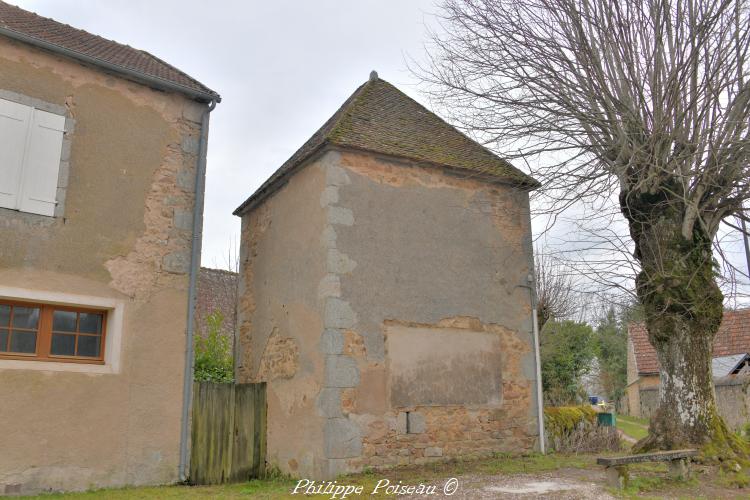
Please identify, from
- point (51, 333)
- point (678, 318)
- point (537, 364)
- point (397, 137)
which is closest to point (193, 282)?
point (51, 333)

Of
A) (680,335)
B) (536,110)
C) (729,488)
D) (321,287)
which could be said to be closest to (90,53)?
(321,287)

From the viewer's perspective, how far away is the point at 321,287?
327 inches

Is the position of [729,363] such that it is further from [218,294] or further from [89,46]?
[89,46]

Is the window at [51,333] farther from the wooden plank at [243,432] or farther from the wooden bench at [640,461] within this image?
the wooden bench at [640,461]

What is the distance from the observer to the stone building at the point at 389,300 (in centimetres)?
810

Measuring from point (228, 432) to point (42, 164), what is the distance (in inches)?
172

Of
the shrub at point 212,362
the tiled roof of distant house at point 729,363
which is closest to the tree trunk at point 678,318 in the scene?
the shrub at point 212,362

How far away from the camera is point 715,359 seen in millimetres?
19078

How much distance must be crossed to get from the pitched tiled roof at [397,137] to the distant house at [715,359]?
6.63 metres

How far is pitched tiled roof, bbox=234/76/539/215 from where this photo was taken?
9.01 m

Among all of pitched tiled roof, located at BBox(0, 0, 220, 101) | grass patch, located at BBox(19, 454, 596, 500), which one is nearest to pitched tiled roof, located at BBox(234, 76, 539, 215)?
pitched tiled roof, located at BBox(0, 0, 220, 101)

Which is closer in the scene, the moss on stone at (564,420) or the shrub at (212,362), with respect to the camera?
the moss on stone at (564,420)

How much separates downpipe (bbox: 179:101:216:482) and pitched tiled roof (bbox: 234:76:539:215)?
141 centimetres

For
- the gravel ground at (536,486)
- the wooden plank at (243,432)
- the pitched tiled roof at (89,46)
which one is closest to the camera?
the gravel ground at (536,486)
